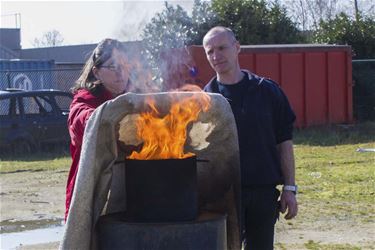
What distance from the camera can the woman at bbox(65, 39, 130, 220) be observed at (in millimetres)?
4426

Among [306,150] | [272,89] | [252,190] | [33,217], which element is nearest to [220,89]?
[272,89]

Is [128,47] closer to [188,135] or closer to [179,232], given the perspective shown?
[188,135]

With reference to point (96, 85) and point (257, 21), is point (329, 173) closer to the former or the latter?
point (96, 85)

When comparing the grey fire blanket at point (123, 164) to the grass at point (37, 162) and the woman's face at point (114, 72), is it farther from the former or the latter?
the grass at point (37, 162)

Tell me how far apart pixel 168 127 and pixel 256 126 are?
75cm

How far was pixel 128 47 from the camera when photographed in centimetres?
464

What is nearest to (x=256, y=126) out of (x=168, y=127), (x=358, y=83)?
(x=168, y=127)

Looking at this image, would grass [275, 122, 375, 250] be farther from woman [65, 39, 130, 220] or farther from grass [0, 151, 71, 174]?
grass [0, 151, 71, 174]

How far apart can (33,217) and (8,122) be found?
6626mm

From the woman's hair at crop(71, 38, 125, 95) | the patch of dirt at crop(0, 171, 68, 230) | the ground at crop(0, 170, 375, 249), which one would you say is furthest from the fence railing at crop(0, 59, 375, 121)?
the woman's hair at crop(71, 38, 125, 95)

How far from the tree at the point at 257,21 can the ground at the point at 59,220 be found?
453 inches

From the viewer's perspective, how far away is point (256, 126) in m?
4.82

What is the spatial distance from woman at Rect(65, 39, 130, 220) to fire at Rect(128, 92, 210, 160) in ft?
1.14

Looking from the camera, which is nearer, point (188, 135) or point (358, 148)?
point (188, 135)
